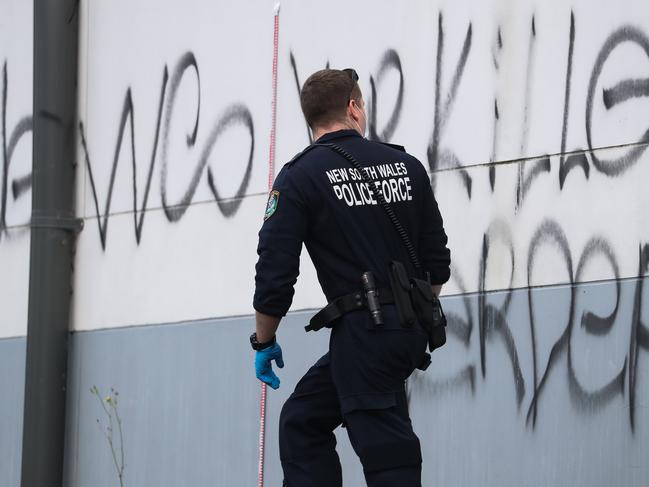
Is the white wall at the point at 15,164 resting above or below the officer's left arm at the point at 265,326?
above

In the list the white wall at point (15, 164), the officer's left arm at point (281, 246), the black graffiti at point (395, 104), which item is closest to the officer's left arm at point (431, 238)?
the officer's left arm at point (281, 246)

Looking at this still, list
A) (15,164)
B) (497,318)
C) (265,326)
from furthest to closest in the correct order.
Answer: (15,164)
(497,318)
(265,326)

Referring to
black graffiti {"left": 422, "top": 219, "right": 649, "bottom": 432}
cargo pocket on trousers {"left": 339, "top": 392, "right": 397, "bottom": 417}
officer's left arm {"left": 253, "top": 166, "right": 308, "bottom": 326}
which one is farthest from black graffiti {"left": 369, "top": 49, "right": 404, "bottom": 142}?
cargo pocket on trousers {"left": 339, "top": 392, "right": 397, "bottom": 417}

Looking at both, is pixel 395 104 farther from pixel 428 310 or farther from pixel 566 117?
pixel 428 310

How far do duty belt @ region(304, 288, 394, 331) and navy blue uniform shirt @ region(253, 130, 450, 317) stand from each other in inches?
1.1

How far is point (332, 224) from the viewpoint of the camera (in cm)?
452

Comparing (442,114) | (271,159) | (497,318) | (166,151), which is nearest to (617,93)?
(442,114)

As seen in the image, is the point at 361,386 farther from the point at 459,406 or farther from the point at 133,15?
the point at 133,15

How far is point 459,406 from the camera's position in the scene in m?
5.68

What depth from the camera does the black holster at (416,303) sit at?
14.7ft

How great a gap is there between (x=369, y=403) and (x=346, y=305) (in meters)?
0.32

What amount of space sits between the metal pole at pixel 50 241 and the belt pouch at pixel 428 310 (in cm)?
350

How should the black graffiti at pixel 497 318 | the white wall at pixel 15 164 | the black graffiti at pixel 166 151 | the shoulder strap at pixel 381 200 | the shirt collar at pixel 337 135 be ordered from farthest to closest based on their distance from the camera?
the white wall at pixel 15 164
the black graffiti at pixel 166 151
the black graffiti at pixel 497 318
the shirt collar at pixel 337 135
the shoulder strap at pixel 381 200

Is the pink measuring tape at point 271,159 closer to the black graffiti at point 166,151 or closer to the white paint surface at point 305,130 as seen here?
the white paint surface at point 305,130
